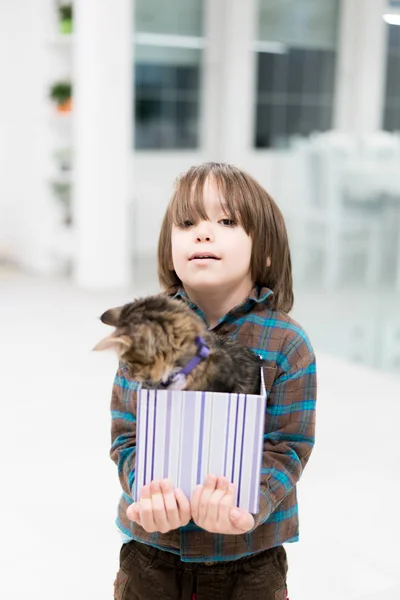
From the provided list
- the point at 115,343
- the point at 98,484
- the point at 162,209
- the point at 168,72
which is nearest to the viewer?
the point at 115,343

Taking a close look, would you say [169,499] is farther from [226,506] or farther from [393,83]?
[393,83]

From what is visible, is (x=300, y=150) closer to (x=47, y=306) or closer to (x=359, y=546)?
(x=47, y=306)

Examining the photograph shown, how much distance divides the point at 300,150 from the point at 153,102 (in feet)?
5.79

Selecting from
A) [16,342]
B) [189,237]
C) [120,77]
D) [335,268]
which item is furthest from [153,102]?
[189,237]

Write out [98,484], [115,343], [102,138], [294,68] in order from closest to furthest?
[115,343]
[98,484]
[102,138]
[294,68]

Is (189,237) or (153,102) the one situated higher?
(153,102)

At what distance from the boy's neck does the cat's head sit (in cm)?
19

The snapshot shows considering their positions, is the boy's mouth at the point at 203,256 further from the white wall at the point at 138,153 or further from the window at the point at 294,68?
the window at the point at 294,68

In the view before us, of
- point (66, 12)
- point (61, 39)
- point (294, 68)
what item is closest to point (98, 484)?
point (61, 39)

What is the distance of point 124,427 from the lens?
1.18 metres

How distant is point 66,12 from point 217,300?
17.0 feet

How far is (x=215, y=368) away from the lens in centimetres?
101

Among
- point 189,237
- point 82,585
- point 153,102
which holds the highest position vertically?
point 153,102

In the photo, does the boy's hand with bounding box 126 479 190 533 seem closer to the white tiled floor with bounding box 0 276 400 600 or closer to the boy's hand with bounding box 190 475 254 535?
the boy's hand with bounding box 190 475 254 535
